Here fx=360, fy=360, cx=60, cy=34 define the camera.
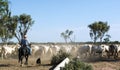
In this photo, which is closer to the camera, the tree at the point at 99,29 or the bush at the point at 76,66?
the bush at the point at 76,66

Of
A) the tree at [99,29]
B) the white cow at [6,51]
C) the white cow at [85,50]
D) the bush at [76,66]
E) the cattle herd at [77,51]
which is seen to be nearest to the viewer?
the bush at [76,66]

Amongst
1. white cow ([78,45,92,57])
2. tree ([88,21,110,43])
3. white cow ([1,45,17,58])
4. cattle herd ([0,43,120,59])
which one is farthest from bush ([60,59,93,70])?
tree ([88,21,110,43])

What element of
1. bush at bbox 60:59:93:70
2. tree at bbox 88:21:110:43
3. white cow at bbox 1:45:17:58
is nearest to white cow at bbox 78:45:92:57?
white cow at bbox 1:45:17:58

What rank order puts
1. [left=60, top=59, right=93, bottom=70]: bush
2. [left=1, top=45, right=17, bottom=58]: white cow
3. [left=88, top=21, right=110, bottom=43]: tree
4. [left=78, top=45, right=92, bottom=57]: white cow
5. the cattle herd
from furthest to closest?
[left=88, top=21, right=110, bottom=43]: tree
[left=78, top=45, right=92, bottom=57]: white cow
[left=1, top=45, right=17, bottom=58]: white cow
the cattle herd
[left=60, top=59, right=93, bottom=70]: bush

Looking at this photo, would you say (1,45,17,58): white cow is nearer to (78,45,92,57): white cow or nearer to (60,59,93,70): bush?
(78,45,92,57): white cow

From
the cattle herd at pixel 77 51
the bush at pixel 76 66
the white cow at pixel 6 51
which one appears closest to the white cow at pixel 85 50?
the cattle herd at pixel 77 51

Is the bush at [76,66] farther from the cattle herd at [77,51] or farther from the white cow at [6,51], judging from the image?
the white cow at [6,51]

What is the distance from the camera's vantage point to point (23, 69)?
20094 millimetres

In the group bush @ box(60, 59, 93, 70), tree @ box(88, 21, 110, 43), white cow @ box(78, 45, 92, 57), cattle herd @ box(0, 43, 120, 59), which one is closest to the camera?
bush @ box(60, 59, 93, 70)

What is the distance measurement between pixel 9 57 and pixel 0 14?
5601 mm

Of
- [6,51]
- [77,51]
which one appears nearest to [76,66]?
[6,51]

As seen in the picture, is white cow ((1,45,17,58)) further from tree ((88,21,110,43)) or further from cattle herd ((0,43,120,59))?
tree ((88,21,110,43))

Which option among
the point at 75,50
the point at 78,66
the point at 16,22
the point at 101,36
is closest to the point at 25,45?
the point at 78,66

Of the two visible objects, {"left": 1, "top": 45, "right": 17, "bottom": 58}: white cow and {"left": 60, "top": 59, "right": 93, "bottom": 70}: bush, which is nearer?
{"left": 60, "top": 59, "right": 93, "bottom": 70}: bush
